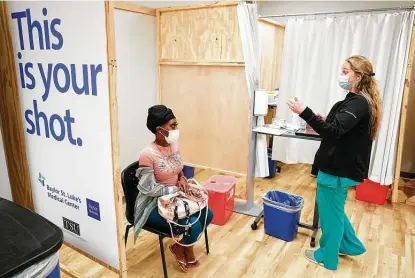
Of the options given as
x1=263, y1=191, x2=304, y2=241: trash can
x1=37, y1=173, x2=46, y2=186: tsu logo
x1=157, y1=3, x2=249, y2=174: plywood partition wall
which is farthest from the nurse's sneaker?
x1=37, y1=173, x2=46, y2=186: tsu logo

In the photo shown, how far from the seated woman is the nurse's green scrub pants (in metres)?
0.77

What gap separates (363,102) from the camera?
6.15 feet

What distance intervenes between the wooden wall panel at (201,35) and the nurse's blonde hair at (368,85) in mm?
1047

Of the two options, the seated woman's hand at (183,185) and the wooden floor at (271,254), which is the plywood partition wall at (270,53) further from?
the seated woman's hand at (183,185)

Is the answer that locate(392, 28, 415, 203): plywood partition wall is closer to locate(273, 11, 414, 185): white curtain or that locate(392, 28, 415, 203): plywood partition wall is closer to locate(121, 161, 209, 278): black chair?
locate(273, 11, 414, 185): white curtain

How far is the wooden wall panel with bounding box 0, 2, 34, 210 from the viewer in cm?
166

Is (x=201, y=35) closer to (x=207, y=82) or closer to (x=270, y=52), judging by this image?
(x=207, y=82)

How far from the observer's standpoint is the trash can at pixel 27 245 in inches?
46.3

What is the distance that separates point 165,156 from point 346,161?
3.66ft

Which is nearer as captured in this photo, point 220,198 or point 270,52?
point 220,198

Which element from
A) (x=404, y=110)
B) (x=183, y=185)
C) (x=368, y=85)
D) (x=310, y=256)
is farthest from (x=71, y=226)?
(x=404, y=110)

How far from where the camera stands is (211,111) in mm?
3053

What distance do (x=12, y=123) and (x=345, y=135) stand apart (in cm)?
193

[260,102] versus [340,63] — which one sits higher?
[340,63]
